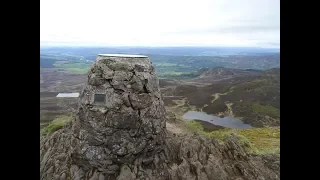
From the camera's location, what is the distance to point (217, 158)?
435 inches

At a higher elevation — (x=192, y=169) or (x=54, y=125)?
(x=54, y=125)

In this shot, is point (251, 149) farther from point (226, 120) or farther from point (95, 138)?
point (95, 138)

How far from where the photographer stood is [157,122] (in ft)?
33.3

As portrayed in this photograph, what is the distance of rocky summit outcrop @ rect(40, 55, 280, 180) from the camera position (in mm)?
9656

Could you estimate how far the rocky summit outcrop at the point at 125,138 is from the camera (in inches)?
380

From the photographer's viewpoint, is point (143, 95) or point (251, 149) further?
point (251, 149)

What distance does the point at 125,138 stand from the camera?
31.6ft

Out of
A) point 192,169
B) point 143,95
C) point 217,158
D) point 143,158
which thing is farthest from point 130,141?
point 217,158
